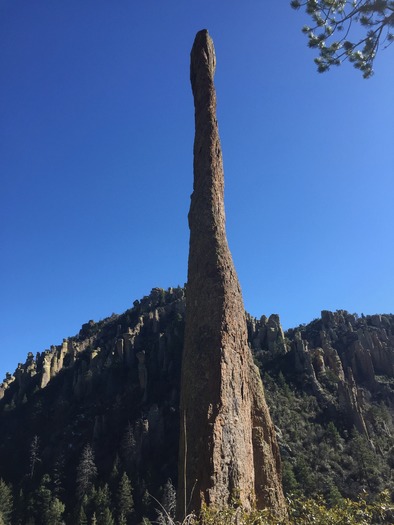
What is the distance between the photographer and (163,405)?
83375 mm

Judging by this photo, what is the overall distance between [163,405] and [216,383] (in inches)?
3161

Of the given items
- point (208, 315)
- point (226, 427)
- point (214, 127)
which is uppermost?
point (214, 127)

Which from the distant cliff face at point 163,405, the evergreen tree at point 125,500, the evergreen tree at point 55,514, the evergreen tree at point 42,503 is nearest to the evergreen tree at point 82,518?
the distant cliff face at point 163,405

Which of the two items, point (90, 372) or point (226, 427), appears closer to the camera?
point (226, 427)

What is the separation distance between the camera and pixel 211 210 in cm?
973

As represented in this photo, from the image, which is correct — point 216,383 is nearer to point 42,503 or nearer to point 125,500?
point 125,500

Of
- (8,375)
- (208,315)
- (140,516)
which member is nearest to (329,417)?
(140,516)

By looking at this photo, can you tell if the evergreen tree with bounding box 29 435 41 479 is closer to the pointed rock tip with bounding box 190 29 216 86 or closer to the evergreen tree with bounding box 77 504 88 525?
the evergreen tree with bounding box 77 504 88 525

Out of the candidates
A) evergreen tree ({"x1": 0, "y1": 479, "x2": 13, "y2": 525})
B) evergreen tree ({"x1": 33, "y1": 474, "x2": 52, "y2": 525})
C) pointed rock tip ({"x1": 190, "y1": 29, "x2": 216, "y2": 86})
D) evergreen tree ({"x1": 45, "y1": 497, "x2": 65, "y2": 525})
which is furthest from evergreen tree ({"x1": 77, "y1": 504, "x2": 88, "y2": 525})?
pointed rock tip ({"x1": 190, "y1": 29, "x2": 216, "y2": 86})

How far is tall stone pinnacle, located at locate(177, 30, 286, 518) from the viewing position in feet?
22.5

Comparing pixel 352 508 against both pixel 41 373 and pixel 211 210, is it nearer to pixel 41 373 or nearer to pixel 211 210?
pixel 211 210

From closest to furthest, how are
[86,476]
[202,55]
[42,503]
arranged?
[202,55] < [42,503] < [86,476]

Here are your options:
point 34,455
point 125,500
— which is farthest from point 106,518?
point 34,455

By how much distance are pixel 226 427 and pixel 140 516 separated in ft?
180
